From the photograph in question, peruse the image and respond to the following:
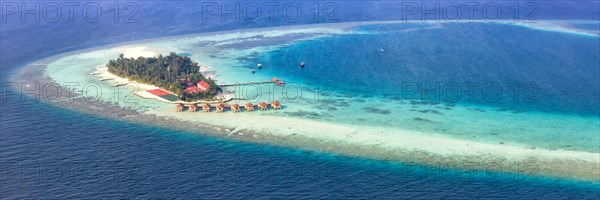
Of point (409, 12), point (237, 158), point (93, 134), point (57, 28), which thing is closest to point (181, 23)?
point (57, 28)

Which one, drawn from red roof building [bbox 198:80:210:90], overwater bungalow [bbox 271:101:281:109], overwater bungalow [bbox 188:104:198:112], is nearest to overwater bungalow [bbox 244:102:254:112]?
overwater bungalow [bbox 271:101:281:109]

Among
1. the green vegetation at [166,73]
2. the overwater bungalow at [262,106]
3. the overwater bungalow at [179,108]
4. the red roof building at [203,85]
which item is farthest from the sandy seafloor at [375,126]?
the red roof building at [203,85]

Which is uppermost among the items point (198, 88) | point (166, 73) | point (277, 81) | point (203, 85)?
point (166, 73)

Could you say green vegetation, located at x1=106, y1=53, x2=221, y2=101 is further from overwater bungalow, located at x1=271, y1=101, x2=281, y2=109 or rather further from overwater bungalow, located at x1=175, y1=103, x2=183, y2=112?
overwater bungalow, located at x1=271, y1=101, x2=281, y2=109

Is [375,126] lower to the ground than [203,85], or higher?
lower

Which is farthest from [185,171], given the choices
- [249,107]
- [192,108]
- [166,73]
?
[166,73]

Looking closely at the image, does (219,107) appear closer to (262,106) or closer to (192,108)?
(192,108)

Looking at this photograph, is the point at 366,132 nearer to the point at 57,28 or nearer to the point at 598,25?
the point at 57,28
